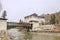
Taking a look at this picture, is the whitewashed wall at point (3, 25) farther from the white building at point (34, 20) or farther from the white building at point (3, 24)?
the white building at point (34, 20)

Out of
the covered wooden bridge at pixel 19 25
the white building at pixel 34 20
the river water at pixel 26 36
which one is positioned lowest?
the river water at pixel 26 36

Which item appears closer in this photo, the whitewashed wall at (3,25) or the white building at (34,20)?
the whitewashed wall at (3,25)

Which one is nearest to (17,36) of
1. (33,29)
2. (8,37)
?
(8,37)

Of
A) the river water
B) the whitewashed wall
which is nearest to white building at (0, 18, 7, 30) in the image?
the whitewashed wall

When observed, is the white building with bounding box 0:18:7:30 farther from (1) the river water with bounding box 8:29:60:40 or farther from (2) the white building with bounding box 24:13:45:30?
(2) the white building with bounding box 24:13:45:30

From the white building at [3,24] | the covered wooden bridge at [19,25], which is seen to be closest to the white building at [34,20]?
the covered wooden bridge at [19,25]

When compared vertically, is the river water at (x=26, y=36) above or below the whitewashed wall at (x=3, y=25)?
below

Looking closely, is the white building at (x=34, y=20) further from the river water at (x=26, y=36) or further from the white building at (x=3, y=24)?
the white building at (x=3, y=24)

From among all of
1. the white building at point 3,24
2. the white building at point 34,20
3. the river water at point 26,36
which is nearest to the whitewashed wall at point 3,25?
the white building at point 3,24

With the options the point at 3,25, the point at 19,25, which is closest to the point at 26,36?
the point at 19,25

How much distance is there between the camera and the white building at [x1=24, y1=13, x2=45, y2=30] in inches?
88.7

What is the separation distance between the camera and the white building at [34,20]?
7.39 feet

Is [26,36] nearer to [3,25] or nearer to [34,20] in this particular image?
[34,20]

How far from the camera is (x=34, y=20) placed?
225 cm
